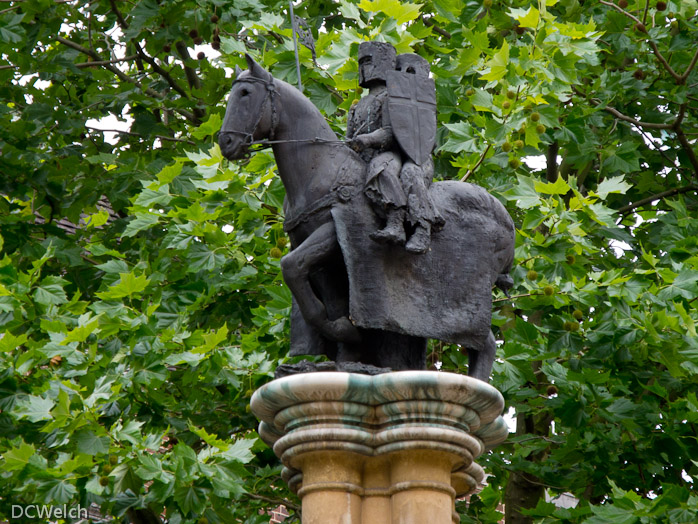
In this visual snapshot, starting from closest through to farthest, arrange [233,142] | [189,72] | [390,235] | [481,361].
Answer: [390,235] → [233,142] → [481,361] → [189,72]

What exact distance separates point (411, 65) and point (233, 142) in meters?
1.04

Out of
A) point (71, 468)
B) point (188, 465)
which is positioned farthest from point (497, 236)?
point (71, 468)

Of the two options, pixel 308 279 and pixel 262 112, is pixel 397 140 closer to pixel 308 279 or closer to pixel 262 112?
pixel 262 112

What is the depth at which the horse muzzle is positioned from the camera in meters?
5.32

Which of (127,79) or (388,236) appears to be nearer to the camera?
(388,236)

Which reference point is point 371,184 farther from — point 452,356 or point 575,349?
point 452,356

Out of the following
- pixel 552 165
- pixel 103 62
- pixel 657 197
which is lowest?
pixel 657 197

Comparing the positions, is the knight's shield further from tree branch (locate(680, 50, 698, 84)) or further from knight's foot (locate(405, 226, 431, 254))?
tree branch (locate(680, 50, 698, 84))

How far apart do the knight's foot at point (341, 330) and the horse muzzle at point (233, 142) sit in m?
0.91

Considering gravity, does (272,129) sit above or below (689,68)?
below

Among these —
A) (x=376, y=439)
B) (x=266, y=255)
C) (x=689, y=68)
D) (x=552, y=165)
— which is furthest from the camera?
(x=552, y=165)

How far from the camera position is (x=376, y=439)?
500cm

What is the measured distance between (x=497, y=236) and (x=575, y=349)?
8.10 ft

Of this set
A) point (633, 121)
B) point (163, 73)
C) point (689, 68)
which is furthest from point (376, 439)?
point (163, 73)
